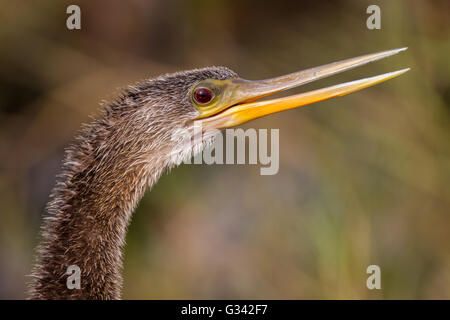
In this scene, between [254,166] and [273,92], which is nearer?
[273,92]

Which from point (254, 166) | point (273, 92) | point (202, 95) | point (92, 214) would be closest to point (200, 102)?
point (202, 95)

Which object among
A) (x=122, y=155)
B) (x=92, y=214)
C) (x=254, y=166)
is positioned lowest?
(x=92, y=214)

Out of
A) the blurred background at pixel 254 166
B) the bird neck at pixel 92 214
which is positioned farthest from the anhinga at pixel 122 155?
the blurred background at pixel 254 166

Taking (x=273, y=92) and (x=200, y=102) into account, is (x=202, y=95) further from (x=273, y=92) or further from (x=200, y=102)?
(x=273, y=92)

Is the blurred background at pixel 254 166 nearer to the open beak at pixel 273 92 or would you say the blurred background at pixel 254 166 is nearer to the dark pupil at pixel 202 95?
the open beak at pixel 273 92

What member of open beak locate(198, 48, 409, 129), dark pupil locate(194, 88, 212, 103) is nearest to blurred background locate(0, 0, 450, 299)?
open beak locate(198, 48, 409, 129)
